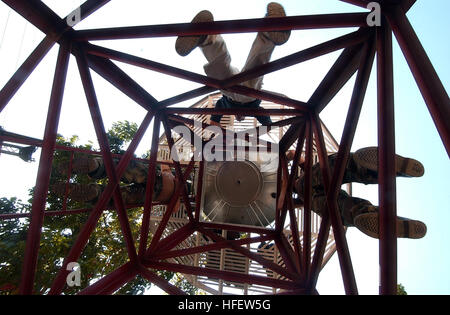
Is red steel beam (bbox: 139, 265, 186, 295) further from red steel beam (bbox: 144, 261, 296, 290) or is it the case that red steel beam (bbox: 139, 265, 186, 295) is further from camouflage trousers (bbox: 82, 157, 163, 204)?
camouflage trousers (bbox: 82, 157, 163, 204)

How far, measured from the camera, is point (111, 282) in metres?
4.29

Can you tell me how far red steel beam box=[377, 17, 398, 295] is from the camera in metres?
2.33

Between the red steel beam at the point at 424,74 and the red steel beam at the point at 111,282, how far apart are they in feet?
16.0

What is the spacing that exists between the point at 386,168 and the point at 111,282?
454 centimetres

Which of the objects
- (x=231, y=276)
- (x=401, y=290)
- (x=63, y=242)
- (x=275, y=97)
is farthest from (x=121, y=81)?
(x=401, y=290)

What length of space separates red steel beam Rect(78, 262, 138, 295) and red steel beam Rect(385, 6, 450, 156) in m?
4.87

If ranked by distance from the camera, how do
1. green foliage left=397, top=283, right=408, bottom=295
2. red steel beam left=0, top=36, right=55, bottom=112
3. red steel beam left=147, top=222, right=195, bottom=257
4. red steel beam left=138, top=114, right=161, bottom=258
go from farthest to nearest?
1. green foliage left=397, top=283, right=408, bottom=295
2. red steel beam left=147, top=222, right=195, bottom=257
3. red steel beam left=138, top=114, right=161, bottom=258
4. red steel beam left=0, top=36, right=55, bottom=112

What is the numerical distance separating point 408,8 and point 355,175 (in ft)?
11.0

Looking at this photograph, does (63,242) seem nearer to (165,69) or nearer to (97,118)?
(97,118)

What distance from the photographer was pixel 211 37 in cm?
421

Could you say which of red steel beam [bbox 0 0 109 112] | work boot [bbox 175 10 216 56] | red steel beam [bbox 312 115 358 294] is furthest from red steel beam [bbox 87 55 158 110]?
red steel beam [bbox 312 115 358 294]

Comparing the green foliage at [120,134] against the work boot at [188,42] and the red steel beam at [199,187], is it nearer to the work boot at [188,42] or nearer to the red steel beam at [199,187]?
the red steel beam at [199,187]
